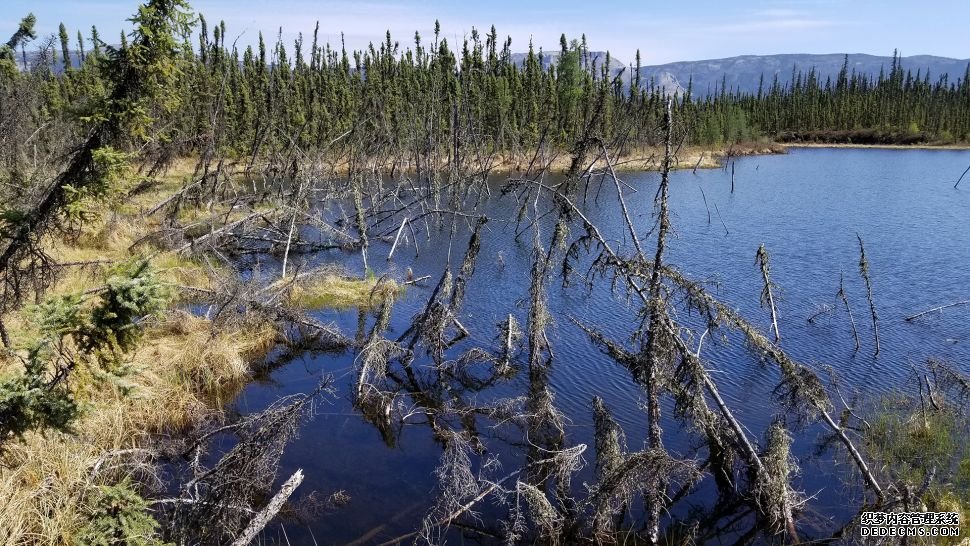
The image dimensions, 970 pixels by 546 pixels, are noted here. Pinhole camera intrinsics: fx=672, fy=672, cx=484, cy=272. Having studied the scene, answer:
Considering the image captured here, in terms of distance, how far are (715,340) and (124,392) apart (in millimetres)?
13573

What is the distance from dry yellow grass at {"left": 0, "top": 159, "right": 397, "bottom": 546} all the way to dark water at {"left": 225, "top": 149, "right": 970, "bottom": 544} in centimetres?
109

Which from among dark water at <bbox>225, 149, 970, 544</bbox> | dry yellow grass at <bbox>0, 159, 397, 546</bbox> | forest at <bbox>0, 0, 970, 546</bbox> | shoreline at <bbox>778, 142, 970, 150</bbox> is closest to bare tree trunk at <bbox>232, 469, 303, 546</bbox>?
forest at <bbox>0, 0, 970, 546</bbox>

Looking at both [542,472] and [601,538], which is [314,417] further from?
[601,538]

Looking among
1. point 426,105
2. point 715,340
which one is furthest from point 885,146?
point 715,340

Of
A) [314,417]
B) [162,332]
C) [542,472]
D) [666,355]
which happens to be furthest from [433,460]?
[162,332]

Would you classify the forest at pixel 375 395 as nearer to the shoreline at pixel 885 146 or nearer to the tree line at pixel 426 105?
the tree line at pixel 426 105

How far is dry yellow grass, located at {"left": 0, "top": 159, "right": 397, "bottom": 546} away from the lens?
7.95 m

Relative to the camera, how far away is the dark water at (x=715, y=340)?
36.3ft

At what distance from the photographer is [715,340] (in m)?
16.8

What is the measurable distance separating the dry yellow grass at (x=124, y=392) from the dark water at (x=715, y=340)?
1.09 metres

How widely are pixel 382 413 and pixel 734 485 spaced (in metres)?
6.62

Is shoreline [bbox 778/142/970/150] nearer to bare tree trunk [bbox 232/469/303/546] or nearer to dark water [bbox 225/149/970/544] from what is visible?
dark water [bbox 225/149/970/544]

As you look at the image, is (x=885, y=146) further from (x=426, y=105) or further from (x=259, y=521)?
(x=259, y=521)

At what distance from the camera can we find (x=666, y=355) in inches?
372
